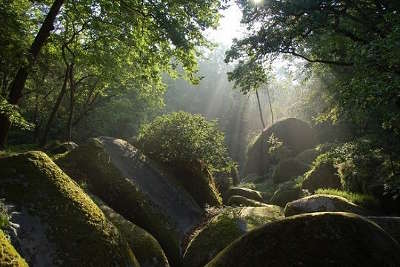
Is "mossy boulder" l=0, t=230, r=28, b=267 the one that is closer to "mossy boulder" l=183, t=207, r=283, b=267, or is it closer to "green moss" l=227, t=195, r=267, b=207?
"mossy boulder" l=183, t=207, r=283, b=267

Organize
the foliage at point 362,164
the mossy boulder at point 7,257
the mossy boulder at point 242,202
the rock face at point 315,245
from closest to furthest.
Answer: the mossy boulder at point 7,257, the rock face at point 315,245, the foliage at point 362,164, the mossy boulder at point 242,202

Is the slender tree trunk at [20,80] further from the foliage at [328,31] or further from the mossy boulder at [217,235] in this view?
the mossy boulder at [217,235]

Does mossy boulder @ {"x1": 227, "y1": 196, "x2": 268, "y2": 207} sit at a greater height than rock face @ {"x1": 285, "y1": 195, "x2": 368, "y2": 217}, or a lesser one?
lesser

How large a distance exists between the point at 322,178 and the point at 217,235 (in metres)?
11.1

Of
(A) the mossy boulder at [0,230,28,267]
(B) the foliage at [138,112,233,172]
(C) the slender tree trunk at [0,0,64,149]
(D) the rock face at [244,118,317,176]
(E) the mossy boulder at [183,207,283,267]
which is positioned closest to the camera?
(A) the mossy boulder at [0,230,28,267]

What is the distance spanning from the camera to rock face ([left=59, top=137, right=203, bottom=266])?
36.7 feet

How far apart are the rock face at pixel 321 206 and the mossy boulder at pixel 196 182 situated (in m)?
4.26

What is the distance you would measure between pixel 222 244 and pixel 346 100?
16.6ft

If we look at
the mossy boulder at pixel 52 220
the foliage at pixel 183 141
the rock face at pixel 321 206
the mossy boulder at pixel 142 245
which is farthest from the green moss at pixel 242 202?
the mossy boulder at pixel 52 220

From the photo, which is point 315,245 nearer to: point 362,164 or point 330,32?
point 330,32

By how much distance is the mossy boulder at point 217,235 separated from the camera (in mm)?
9727

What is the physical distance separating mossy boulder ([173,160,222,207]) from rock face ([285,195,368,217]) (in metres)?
4.26

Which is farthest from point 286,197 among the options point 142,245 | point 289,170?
point 142,245

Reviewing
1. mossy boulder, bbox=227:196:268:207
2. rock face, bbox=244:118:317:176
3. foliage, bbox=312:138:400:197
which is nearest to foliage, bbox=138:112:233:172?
mossy boulder, bbox=227:196:268:207
